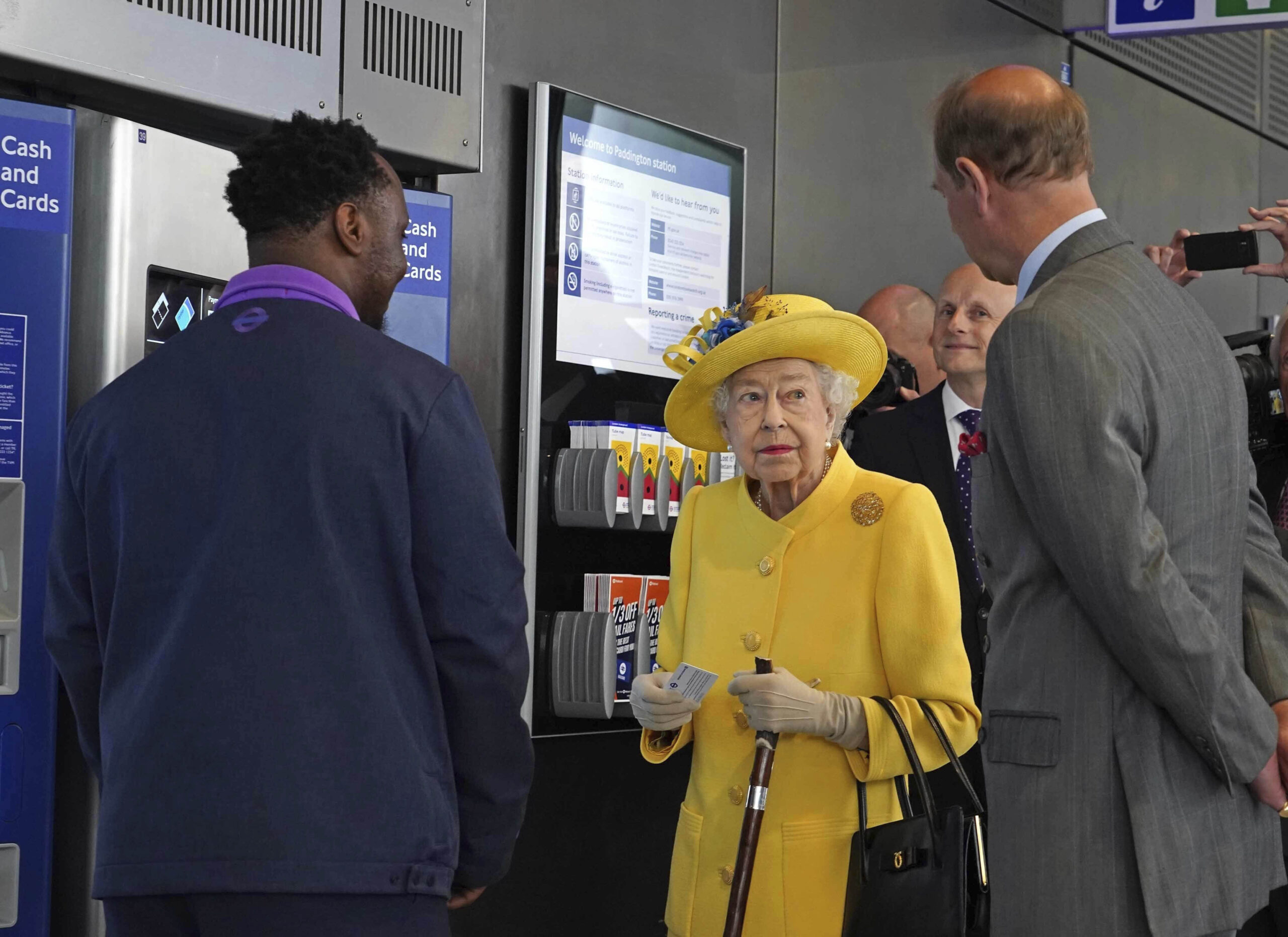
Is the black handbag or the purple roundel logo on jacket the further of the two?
the black handbag

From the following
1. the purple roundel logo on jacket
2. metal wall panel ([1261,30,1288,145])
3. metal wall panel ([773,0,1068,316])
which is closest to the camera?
the purple roundel logo on jacket

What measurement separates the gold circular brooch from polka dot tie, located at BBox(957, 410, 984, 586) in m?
0.78

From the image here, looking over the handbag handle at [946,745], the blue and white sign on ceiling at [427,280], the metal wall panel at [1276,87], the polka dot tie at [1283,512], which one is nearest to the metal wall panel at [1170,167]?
the metal wall panel at [1276,87]

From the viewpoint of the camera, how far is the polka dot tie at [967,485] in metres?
3.29

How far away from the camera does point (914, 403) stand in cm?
356

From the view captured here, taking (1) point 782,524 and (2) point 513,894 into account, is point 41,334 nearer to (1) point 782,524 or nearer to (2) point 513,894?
(1) point 782,524

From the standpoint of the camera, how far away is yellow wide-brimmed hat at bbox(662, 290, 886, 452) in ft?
8.66

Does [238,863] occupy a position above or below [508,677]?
below

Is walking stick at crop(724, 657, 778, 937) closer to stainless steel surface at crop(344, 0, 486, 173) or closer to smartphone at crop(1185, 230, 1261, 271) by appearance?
stainless steel surface at crop(344, 0, 486, 173)

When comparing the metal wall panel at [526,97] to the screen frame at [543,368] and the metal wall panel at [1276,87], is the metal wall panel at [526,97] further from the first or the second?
the metal wall panel at [1276,87]

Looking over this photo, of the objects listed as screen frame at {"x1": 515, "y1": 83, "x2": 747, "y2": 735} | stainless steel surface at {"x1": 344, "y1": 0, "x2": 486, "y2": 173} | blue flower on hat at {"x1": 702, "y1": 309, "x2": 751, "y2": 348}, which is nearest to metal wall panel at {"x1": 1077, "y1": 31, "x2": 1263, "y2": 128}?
screen frame at {"x1": 515, "y1": 83, "x2": 747, "y2": 735}

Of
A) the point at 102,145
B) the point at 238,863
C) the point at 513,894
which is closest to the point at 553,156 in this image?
the point at 102,145

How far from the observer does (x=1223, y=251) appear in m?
3.38

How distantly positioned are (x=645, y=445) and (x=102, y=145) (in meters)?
1.57
